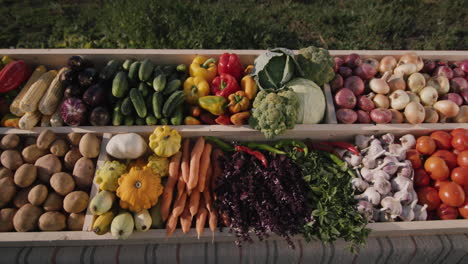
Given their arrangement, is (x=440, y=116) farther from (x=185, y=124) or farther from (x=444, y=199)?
(x=185, y=124)

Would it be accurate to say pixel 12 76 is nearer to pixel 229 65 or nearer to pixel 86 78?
pixel 86 78

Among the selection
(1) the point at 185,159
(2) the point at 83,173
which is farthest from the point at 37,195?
(1) the point at 185,159

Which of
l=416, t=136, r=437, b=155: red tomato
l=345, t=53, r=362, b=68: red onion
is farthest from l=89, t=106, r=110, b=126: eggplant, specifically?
l=416, t=136, r=437, b=155: red tomato

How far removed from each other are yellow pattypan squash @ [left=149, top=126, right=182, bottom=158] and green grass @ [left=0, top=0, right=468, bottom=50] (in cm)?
210

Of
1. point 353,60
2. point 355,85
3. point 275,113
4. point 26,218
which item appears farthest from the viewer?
point 353,60

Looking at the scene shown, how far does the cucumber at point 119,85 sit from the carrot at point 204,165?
96 centimetres

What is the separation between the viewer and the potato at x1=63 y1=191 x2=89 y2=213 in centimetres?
246

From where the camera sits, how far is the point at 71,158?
271 cm

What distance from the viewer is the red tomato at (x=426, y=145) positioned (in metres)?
2.91

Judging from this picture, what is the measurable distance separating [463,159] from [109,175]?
3.33 m

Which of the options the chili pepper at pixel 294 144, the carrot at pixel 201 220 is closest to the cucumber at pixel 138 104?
the carrot at pixel 201 220

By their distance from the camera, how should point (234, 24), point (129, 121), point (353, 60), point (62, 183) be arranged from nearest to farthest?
point (62, 183), point (129, 121), point (353, 60), point (234, 24)

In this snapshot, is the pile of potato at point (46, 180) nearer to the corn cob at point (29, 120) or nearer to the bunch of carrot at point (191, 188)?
the corn cob at point (29, 120)

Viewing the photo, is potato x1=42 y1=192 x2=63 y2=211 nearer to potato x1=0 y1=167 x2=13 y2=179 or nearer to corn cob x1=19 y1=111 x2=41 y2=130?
potato x1=0 y1=167 x2=13 y2=179
